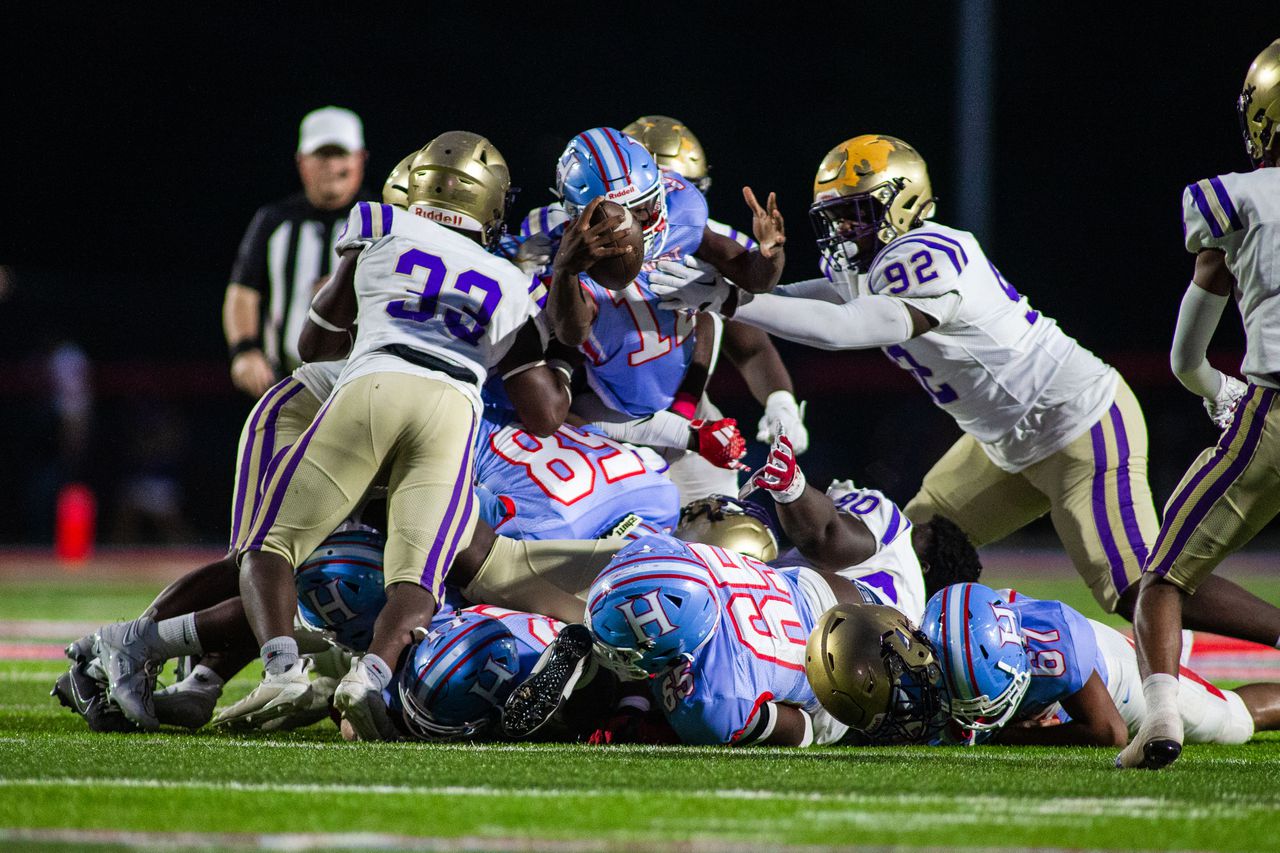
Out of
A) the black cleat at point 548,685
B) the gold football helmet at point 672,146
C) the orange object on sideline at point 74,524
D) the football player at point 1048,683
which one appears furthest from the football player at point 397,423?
the orange object on sideline at point 74,524

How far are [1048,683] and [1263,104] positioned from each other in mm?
1454

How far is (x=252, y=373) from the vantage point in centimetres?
670

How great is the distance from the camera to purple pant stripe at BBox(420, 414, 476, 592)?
430cm

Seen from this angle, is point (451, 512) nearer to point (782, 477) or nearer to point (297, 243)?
point (782, 477)

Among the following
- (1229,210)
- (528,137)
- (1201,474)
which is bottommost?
(528,137)

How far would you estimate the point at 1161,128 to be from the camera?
1669 centimetres

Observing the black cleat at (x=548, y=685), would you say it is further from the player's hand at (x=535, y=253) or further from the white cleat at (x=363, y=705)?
the player's hand at (x=535, y=253)

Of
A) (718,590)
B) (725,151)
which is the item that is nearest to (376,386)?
(718,590)

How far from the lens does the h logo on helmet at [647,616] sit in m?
3.84

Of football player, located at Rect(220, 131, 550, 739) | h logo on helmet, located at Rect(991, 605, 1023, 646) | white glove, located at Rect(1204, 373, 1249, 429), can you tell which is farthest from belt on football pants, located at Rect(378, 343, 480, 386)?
white glove, located at Rect(1204, 373, 1249, 429)

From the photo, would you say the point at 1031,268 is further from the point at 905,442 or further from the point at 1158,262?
the point at 905,442

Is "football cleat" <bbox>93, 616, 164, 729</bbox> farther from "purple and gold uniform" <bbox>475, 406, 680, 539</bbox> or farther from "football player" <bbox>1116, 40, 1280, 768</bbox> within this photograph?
"football player" <bbox>1116, 40, 1280, 768</bbox>

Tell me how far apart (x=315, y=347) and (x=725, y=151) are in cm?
1321

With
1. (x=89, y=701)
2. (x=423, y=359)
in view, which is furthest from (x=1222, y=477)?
(x=89, y=701)
